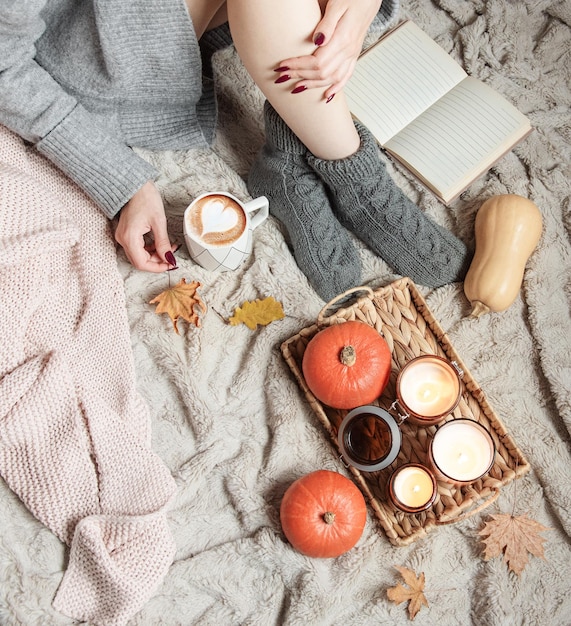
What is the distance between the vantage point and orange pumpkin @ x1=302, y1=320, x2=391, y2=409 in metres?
0.94

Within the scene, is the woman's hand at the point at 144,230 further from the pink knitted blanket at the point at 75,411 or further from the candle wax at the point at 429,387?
the candle wax at the point at 429,387

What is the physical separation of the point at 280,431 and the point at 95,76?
0.59 m

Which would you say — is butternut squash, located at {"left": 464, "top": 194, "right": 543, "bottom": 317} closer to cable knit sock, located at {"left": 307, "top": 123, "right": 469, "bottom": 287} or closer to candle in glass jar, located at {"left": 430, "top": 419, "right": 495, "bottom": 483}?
cable knit sock, located at {"left": 307, "top": 123, "right": 469, "bottom": 287}

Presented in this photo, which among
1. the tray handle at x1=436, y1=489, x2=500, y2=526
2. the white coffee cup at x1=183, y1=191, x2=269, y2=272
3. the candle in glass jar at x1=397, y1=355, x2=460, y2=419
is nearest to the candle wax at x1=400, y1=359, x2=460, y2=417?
the candle in glass jar at x1=397, y1=355, x2=460, y2=419

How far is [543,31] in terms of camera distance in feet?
4.32

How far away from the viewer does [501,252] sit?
1085 millimetres

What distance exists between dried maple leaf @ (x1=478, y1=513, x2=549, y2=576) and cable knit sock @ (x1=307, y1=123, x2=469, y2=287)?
1.32ft

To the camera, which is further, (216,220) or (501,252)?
(501,252)

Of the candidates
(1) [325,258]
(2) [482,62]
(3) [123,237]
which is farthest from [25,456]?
(2) [482,62]

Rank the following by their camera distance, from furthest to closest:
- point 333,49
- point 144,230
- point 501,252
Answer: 1. point 501,252
2. point 144,230
3. point 333,49

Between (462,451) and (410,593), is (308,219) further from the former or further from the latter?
(410,593)

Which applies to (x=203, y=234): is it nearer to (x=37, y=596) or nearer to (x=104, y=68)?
(x=104, y=68)

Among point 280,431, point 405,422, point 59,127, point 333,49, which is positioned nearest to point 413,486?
point 405,422

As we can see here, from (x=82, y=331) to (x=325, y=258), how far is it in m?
0.40
